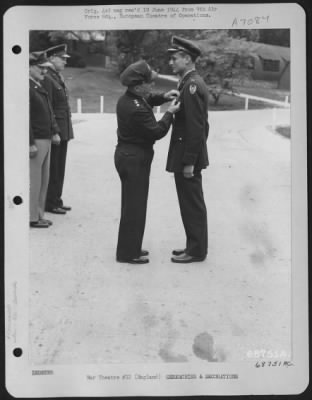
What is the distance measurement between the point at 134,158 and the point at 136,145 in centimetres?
5

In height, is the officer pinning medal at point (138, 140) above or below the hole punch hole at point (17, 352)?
above

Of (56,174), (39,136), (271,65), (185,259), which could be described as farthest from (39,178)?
(271,65)

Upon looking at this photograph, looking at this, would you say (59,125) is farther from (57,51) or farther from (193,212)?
(193,212)

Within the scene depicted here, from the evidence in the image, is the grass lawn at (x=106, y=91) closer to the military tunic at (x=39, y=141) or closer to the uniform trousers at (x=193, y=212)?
the military tunic at (x=39, y=141)

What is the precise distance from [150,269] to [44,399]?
66 cm

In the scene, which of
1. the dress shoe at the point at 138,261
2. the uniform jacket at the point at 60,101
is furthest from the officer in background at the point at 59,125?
the dress shoe at the point at 138,261

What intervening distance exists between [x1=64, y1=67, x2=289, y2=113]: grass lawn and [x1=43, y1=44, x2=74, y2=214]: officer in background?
39 mm

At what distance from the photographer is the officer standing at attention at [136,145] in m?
4.18

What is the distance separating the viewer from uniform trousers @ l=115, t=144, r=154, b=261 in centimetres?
426

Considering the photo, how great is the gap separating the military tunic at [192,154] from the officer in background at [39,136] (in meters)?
0.49

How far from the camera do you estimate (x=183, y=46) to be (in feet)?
13.6

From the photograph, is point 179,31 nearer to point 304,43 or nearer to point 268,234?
point 304,43

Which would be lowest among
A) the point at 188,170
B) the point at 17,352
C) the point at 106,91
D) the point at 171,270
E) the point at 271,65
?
the point at 17,352

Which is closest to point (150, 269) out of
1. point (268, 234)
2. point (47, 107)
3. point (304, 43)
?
point (268, 234)
